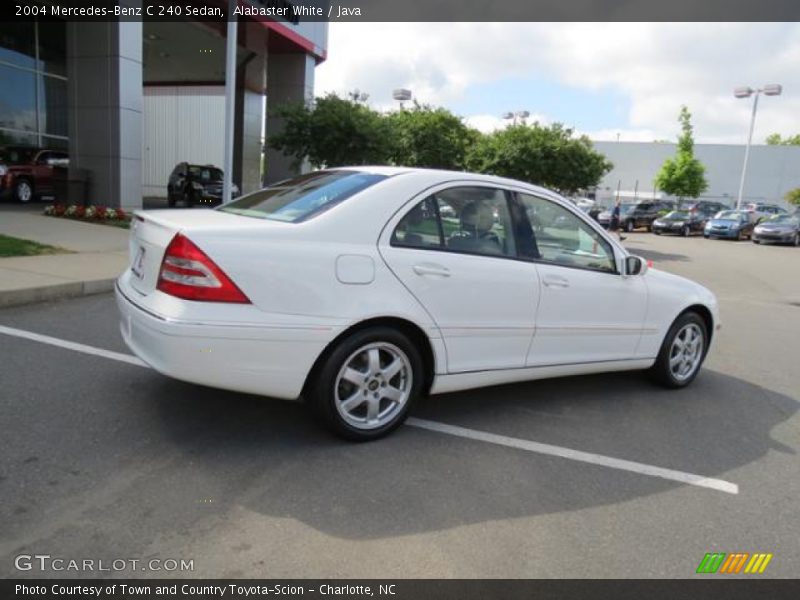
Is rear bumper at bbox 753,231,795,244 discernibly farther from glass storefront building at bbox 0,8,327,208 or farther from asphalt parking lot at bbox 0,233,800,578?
asphalt parking lot at bbox 0,233,800,578

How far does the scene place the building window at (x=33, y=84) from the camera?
20.8 metres

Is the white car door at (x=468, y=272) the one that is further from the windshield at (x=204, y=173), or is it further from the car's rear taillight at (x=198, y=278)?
the windshield at (x=204, y=173)

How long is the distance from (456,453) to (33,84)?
930 inches

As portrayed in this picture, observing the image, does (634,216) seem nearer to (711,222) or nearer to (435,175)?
(711,222)

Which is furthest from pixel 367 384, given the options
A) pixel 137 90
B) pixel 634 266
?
pixel 137 90

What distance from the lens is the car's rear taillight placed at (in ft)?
10.8

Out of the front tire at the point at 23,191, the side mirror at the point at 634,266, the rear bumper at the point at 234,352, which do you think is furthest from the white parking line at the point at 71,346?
the front tire at the point at 23,191

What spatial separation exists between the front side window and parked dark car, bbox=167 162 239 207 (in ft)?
61.5

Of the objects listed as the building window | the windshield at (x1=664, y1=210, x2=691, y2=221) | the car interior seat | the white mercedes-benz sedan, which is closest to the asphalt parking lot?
the white mercedes-benz sedan

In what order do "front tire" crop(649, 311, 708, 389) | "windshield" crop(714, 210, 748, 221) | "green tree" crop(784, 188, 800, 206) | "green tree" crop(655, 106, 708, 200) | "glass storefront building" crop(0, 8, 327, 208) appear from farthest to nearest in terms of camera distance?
"green tree" crop(784, 188, 800, 206), "green tree" crop(655, 106, 708, 200), "windshield" crop(714, 210, 748, 221), "glass storefront building" crop(0, 8, 327, 208), "front tire" crop(649, 311, 708, 389)

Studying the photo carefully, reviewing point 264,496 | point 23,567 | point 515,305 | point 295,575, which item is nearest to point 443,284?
point 515,305
